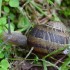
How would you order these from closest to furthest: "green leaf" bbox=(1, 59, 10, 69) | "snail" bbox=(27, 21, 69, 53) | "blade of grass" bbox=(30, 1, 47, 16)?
"green leaf" bbox=(1, 59, 10, 69) → "snail" bbox=(27, 21, 69, 53) → "blade of grass" bbox=(30, 1, 47, 16)

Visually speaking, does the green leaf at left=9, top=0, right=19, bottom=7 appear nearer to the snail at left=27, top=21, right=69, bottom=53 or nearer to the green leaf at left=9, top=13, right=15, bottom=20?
the green leaf at left=9, top=13, right=15, bottom=20

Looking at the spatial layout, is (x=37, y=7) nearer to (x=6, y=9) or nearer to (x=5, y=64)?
(x=6, y=9)

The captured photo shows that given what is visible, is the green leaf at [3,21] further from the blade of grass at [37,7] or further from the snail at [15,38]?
the blade of grass at [37,7]

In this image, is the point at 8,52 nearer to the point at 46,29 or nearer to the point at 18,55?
the point at 18,55

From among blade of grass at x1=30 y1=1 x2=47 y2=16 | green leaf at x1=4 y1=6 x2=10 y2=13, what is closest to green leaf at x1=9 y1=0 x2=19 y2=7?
green leaf at x1=4 y1=6 x2=10 y2=13

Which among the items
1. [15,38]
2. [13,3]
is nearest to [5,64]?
[15,38]

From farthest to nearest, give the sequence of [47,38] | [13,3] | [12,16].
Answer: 1. [12,16]
2. [13,3]
3. [47,38]

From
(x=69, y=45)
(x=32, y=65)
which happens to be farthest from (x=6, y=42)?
(x=69, y=45)
